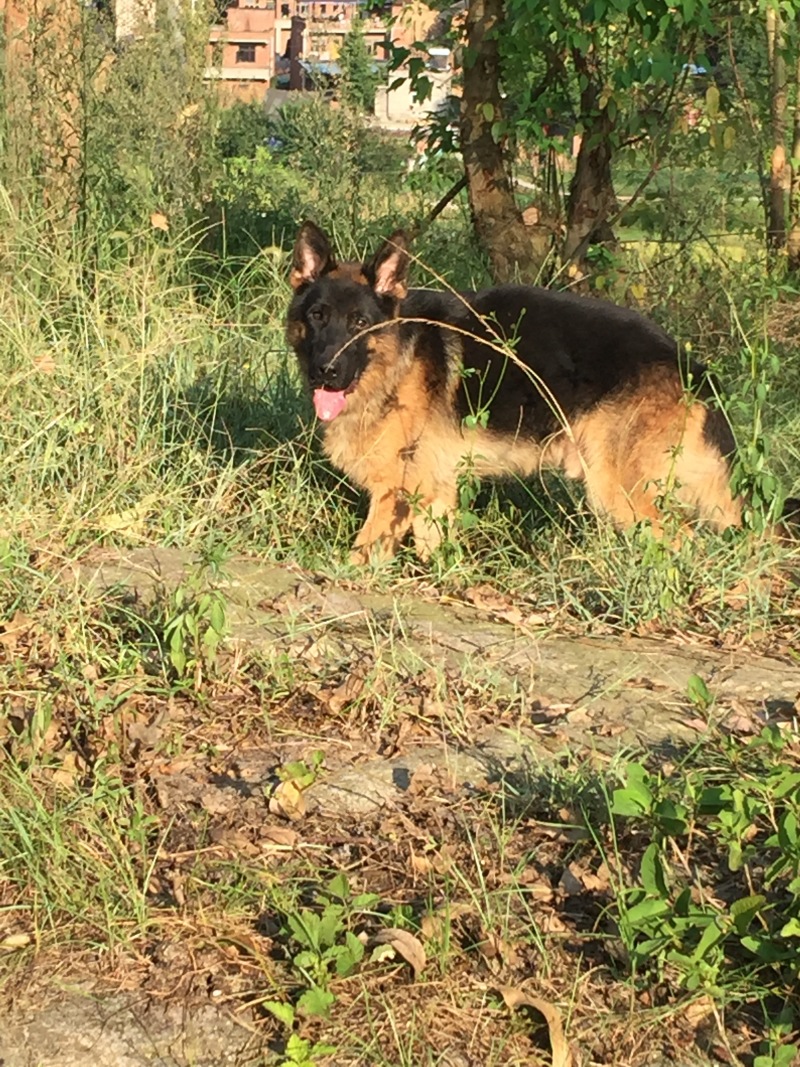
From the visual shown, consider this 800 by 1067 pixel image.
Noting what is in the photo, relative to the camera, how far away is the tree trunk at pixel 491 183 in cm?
756

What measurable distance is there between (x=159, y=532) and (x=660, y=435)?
2042 mm

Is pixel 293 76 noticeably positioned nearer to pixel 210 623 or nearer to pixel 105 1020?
pixel 210 623

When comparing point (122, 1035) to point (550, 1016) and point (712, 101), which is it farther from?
point (712, 101)

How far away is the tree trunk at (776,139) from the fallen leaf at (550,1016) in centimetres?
724

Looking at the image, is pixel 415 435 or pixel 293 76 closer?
pixel 415 435

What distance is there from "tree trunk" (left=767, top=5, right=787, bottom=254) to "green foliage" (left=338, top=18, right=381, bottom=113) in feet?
8.45

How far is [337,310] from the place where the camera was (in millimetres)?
5285

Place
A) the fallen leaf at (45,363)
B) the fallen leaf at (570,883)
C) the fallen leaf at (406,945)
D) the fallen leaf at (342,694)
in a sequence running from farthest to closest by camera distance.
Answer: the fallen leaf at (45,363)
the fallen leaf at (342,694)
the fallen leaf at (570,883)
the fallen leaf at (406,945)

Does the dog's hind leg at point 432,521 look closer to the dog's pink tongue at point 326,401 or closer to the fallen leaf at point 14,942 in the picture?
the dog's pink tongue at point 326,401

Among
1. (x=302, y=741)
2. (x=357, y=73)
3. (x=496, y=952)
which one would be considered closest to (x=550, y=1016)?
(x=496, y=952)

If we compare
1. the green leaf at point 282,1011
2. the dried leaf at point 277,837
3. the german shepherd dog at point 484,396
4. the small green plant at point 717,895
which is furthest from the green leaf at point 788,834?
the german shepherd dog at point 484,396

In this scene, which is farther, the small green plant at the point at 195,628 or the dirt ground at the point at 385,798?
the small green plant at the point at 195,628

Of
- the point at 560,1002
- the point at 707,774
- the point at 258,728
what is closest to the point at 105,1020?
the point at 560,1002

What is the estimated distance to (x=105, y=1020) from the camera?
2482 mm
